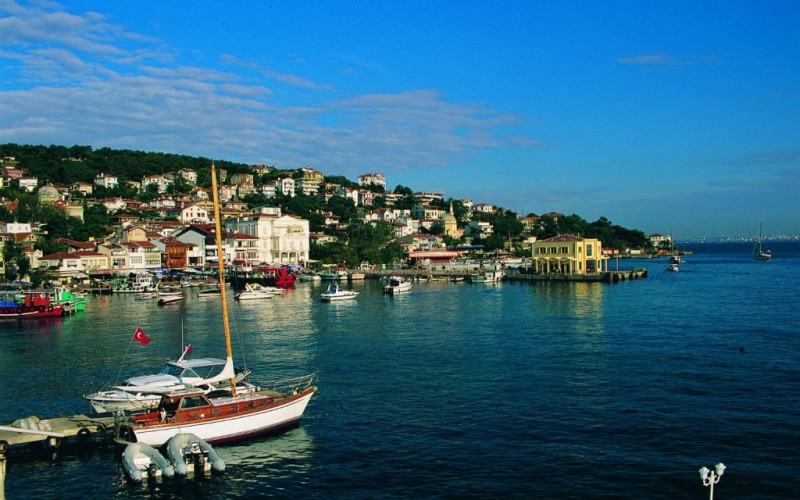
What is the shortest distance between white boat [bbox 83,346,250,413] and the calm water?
1.93 meters

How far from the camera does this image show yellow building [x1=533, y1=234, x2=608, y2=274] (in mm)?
81125

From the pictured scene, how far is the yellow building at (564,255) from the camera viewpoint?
8112 cm

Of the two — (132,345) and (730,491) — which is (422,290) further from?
(730,491)

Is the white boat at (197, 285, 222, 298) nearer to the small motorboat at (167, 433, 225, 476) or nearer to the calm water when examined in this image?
the calm water

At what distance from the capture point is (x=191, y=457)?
1677 centimetres

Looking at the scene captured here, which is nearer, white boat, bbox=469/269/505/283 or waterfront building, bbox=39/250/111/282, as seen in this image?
waterfront building, bbox=39/250/111/282

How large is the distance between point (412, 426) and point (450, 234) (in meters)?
130

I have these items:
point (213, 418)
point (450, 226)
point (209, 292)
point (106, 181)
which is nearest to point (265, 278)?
point (209, 292)

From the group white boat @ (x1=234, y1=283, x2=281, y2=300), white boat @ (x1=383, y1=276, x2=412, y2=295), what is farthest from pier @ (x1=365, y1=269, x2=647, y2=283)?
white boat @ (x1=234, y1=283, x2=281, y2=300)

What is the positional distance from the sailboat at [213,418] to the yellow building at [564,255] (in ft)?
216

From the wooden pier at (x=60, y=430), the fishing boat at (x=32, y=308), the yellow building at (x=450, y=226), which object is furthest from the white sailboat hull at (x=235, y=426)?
the yellow building at (x=450, y=226)

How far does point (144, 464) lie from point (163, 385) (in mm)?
5404

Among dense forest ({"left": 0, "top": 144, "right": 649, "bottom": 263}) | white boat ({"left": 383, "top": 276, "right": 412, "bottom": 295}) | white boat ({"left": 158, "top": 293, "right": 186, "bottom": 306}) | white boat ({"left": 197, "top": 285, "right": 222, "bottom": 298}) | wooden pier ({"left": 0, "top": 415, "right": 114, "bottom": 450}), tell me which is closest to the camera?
wooden pier ({"left": 0, "top": 415, "right": 114, "bottom": 450})

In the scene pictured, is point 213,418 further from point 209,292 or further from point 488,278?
point 488,278
